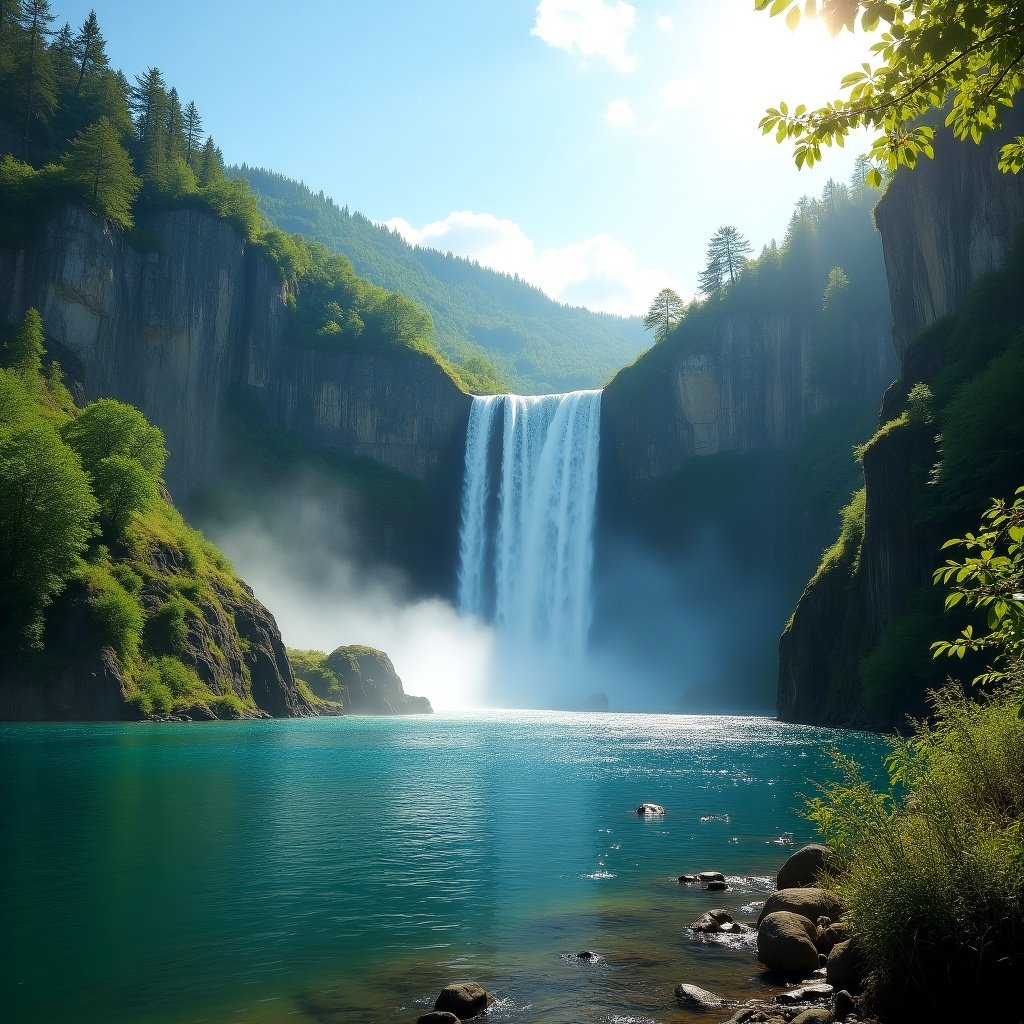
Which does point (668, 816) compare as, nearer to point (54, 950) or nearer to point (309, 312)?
point (54, 950)

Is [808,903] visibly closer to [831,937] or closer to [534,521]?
[831,937]

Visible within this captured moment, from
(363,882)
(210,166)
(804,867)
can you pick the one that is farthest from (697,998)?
(210,166)

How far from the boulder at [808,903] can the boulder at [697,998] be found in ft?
6.85

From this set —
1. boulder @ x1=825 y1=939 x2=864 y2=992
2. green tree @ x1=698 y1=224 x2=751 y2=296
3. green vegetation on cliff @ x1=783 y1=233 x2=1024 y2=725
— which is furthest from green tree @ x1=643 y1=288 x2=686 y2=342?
boulder @ x1=825 y1=939 x2=864 y2=992

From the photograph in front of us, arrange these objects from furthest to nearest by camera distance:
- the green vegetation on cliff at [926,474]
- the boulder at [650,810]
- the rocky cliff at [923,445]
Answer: the rocky cliff at [923,445]
the green vegetation on cliff at [926,474]
the boulder at [650,810]

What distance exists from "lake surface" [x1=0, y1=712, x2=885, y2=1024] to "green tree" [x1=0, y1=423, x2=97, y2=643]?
15.4 m

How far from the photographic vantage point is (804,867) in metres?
12.9

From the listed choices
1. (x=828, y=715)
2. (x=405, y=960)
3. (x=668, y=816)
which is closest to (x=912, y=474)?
(x=828, y=715)

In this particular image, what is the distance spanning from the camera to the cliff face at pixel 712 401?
9388 centimetres

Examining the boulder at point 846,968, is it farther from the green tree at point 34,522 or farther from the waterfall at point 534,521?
→ the waterfall at point 534,521

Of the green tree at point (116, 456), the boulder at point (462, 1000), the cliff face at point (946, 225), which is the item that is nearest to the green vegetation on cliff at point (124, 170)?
the green tree at point (116, 456)

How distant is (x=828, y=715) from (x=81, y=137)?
252ft

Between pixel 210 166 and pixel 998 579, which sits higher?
pixel 210 166

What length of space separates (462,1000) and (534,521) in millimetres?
81275
